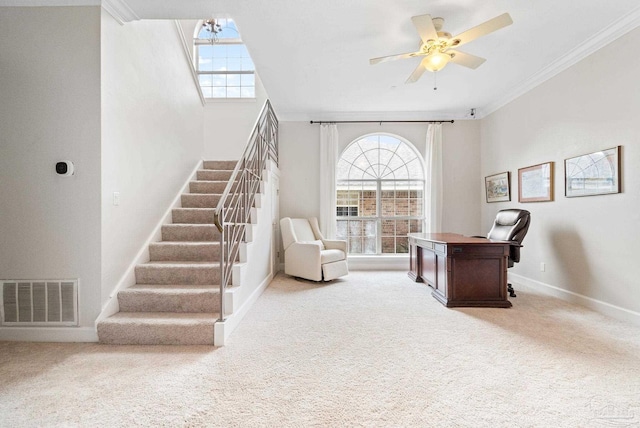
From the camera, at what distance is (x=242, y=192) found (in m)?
3.41

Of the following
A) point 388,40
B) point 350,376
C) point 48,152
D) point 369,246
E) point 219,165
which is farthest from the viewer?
point 369,246

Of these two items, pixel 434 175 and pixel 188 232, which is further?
pixel 434 175

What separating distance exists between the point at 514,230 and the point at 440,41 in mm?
2408

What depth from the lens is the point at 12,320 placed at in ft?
8.11

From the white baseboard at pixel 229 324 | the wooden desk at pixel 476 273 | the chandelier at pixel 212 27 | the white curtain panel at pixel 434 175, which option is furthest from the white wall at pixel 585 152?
the chandelier at pixel 212 27

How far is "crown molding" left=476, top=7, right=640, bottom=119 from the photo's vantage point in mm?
2787

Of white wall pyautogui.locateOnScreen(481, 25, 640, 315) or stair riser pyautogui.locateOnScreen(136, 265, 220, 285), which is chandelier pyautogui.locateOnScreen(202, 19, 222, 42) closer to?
stair riser pyautogui.locateOnScreen(136, 265, 220, 285)

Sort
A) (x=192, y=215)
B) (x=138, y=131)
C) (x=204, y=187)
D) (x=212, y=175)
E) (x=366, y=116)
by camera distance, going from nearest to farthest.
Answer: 1. (x=138, y=131)
2. (x=192, y=215)
3. (x=204, y=187)
4. (x=212, y=175)
5. (x=366, y=116)

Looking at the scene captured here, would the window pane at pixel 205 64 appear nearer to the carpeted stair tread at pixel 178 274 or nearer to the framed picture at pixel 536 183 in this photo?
the carpeted stair tread at pixel 178 274

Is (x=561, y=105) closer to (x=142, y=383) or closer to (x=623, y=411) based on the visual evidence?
(x=623, y=411)

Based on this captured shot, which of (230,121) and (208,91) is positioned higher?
(208,91)

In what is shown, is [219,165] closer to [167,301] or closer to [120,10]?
[120,10]

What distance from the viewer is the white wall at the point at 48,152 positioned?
2461 millimetres

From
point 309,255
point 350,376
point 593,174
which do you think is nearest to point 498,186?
point 593,174
